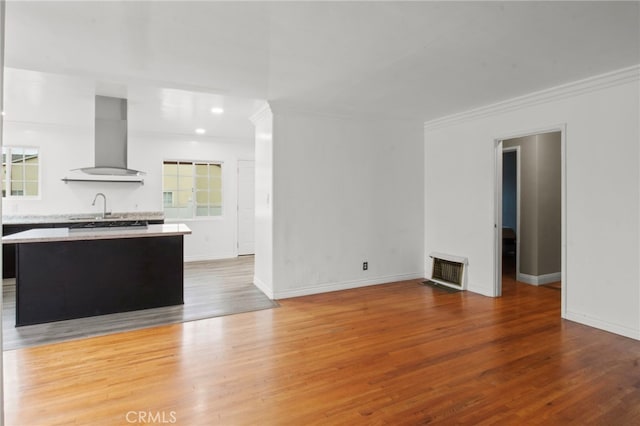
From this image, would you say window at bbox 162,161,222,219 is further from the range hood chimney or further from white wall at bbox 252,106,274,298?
white wall at bbox 252,106,274,298

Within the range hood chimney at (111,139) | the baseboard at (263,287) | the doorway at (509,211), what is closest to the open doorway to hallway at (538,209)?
the doorway at (509,211)

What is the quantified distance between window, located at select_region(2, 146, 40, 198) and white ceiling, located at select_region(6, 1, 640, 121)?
3.60 meters

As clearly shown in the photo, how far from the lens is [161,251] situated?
4.03 metres

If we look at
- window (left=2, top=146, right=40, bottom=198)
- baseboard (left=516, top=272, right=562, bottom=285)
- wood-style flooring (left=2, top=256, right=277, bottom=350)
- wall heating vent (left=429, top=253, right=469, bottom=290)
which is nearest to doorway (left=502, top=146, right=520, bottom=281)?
baseboard (left=516, top=272, right=562, bottom=285)

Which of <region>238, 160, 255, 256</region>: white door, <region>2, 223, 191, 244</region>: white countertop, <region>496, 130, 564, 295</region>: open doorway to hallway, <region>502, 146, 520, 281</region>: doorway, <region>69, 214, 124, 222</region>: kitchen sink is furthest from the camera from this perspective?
<region>238, 160, 255, 256</region>: white door

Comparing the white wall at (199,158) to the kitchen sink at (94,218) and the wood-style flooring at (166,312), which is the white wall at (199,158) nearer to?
the kitchen sink at (94,218)

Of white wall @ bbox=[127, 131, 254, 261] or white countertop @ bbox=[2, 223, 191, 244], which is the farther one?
white wall @ bbox=[127, 131, 254, 261]

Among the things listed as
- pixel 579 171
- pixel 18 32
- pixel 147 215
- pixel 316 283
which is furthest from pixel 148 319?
pixel 579 171

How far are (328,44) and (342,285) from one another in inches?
125

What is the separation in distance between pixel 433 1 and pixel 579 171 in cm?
258

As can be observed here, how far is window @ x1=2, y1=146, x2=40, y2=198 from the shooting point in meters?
5.75

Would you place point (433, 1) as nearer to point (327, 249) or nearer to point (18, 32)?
point (18, 32)

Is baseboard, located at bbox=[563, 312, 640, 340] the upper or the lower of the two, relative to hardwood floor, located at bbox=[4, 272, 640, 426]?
upper

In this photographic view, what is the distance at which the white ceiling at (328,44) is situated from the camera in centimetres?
221
